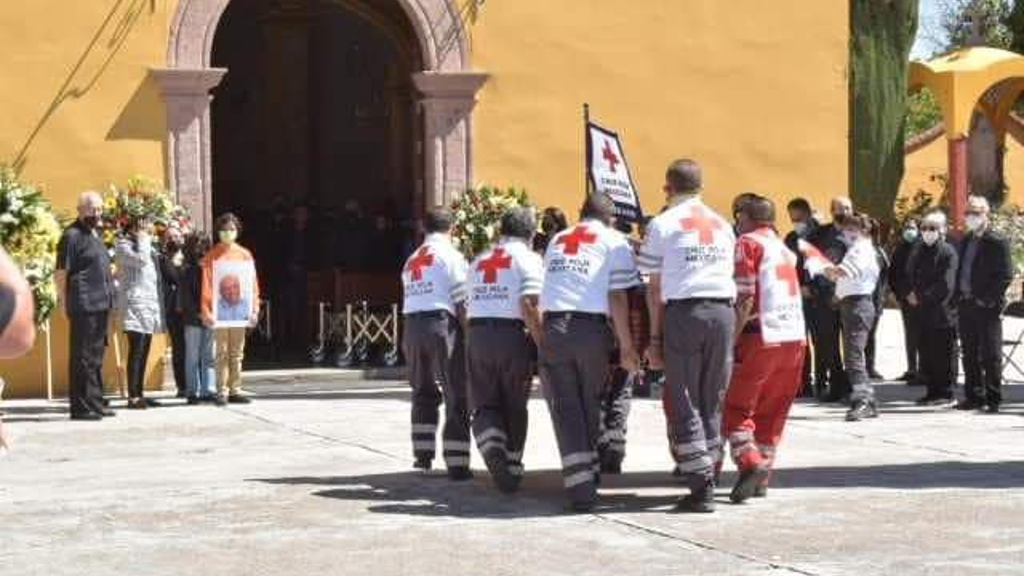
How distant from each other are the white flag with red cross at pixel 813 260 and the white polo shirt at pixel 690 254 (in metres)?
5.42

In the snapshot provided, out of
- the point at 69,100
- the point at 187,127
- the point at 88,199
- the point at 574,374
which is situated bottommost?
the point at 574,374

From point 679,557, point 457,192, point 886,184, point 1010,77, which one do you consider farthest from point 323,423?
point 1010,77

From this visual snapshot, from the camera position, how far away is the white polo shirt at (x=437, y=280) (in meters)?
11.6

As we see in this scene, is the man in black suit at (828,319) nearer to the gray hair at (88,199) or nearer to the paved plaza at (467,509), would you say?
the paved plaza at (467,509)

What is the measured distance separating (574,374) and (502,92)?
9.37m

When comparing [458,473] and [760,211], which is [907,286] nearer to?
[760,211]

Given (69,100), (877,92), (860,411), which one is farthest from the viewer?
(877,92)

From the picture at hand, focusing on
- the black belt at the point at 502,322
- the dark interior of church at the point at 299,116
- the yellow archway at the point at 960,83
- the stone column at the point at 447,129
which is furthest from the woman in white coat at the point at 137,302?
the yellow archway at the point at 960,83

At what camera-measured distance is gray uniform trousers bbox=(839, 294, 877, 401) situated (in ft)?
50.1

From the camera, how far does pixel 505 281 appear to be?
428 inches

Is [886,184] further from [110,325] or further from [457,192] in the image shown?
[110,325]

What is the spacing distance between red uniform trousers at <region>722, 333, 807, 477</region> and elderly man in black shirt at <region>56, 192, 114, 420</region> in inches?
283

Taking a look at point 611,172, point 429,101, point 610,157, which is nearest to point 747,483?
point 611,172

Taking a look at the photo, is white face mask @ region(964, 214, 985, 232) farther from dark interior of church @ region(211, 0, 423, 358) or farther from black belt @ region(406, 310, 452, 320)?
dark interior of church @ region(211, 0, 423, 358)
